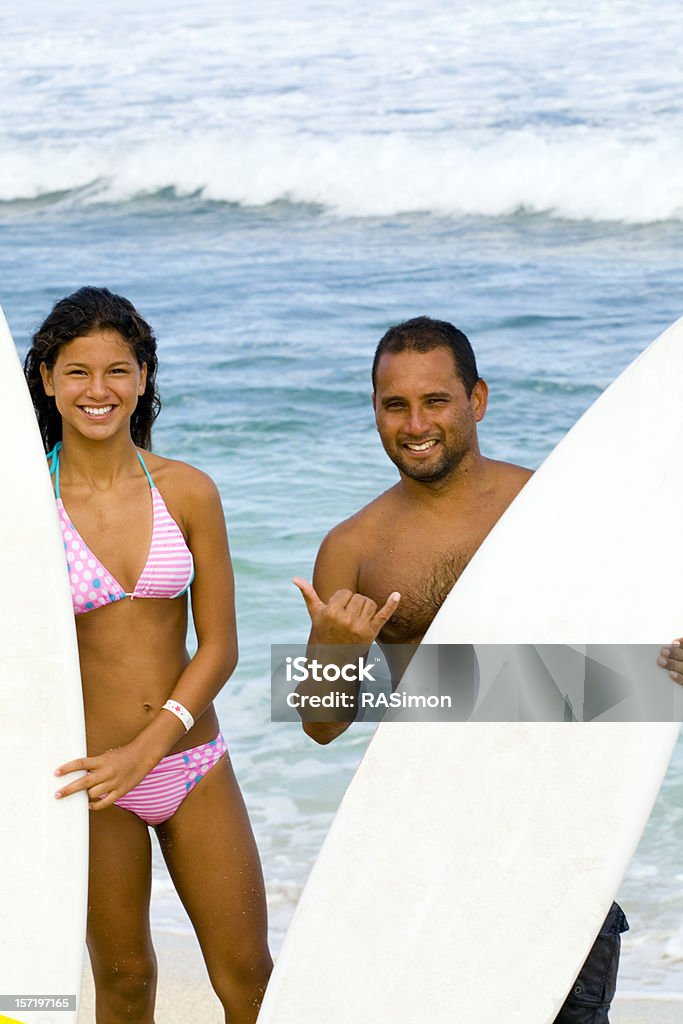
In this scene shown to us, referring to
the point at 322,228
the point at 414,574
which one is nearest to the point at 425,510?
the point at 414,574

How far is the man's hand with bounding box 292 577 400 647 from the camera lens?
6.73 feet

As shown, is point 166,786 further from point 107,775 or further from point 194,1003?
point 194,1003

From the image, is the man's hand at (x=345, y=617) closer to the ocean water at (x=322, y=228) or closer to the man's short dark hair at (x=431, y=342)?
the man's short dark hair at (x=431, y=342)

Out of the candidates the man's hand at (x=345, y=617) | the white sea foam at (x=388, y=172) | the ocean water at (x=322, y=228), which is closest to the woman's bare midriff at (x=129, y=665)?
the man's hand at (x=345, y=617)

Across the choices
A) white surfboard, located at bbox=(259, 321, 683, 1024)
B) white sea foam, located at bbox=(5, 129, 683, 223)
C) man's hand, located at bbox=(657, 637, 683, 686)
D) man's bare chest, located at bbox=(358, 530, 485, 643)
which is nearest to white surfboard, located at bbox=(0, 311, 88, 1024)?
white surfboard, located at bbox=(259, 321, 683, 1024)

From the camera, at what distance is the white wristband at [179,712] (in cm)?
224

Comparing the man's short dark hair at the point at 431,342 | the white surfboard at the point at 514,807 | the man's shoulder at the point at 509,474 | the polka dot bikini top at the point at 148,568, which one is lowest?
the white surfboard at the point at 514,807

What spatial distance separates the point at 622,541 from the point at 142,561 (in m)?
0.84

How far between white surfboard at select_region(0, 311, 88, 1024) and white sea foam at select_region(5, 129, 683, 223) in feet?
34.1

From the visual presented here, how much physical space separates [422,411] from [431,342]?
0.41 feet

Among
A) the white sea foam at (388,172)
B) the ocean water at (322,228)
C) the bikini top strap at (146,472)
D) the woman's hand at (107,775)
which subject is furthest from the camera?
the white sea foam at (388,172)

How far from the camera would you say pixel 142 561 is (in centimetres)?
225

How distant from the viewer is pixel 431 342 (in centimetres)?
225

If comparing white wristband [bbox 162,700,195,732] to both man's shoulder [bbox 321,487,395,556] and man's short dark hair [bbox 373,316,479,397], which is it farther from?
man's short dark hair [bbox 373,316,479,397]
